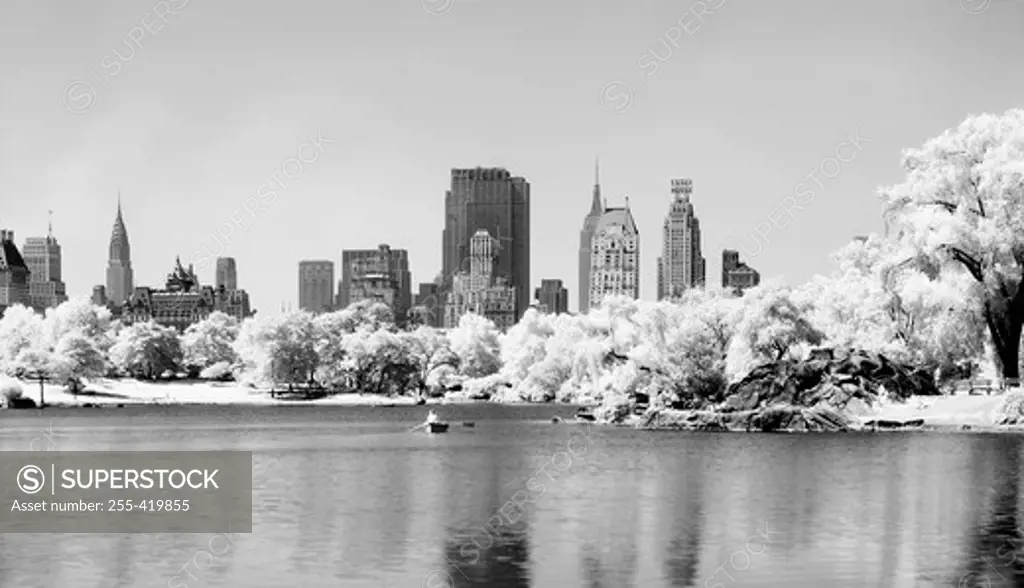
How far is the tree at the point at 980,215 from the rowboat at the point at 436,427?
104ft

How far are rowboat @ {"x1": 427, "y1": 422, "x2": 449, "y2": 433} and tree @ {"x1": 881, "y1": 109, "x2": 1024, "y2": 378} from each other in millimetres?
31693

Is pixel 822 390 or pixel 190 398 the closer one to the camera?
pixel 822 390

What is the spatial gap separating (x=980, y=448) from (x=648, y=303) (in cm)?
3928

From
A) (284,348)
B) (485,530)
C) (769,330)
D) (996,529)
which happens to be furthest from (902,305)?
(284,348)

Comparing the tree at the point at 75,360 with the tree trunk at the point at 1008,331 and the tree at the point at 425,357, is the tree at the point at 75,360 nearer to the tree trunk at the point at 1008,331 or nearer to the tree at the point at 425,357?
the tree at the point at 425,357

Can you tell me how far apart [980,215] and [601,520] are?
47400 millimetres

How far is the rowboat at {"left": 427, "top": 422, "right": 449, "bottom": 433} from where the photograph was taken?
97750 mm

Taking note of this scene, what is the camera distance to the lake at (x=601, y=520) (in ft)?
110

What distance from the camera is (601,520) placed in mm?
43875

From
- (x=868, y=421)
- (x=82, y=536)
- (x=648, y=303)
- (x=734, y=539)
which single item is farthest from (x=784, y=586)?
(x=648, y=303)

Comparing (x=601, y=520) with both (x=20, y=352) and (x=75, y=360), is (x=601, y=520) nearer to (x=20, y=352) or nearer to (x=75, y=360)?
(x=75, y=360)

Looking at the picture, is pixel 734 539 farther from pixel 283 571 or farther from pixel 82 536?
pixel 82 536

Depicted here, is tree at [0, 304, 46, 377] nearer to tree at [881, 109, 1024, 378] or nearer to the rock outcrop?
the rock outcrop

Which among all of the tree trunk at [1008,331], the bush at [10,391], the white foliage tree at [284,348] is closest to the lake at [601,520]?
the tree trunk at [1008,331]
